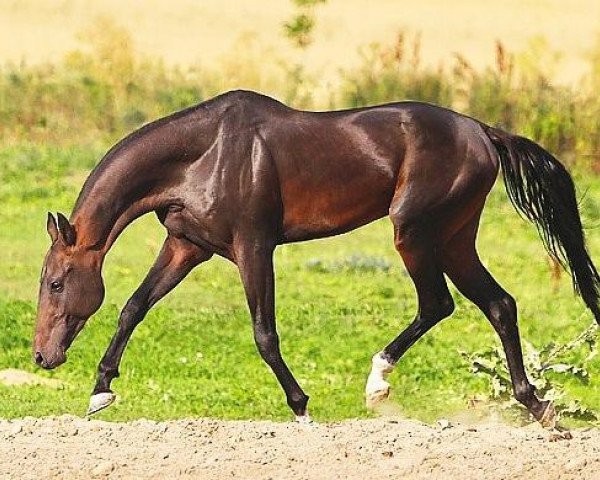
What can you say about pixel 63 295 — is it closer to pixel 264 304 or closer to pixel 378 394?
pixel 264 304

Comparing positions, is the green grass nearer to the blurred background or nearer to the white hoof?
the blurred background

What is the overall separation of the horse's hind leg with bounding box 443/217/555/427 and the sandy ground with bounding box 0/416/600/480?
0.34 meters

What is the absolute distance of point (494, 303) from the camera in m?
8.55

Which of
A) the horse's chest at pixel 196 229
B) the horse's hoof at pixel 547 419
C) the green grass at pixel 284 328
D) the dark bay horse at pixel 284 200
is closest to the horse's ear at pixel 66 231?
the dark bay horse at pixel 284 200

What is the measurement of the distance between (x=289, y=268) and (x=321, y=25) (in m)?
22.9

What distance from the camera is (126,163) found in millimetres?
8078

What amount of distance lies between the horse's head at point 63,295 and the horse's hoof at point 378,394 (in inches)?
54.1

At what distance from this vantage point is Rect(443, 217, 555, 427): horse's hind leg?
8.51 metres

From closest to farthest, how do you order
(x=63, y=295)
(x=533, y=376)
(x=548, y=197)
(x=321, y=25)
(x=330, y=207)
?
(x=63, y=295) → (x=330, y=207) → (x=548, y=197) → (x=533, y=376) → (x=321, y=25)

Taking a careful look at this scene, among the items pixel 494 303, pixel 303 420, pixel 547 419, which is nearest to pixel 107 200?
pixel 303 420

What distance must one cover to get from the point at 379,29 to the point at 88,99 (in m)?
16.6

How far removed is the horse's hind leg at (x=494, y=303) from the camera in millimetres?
8508

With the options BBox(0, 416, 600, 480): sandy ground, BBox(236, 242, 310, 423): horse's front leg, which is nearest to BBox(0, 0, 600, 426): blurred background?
BBox(0, 416, 600, 480): sandy ground

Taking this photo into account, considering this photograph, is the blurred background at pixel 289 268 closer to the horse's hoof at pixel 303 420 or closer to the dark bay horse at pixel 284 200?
the dark bay horse at pixel 284 200
